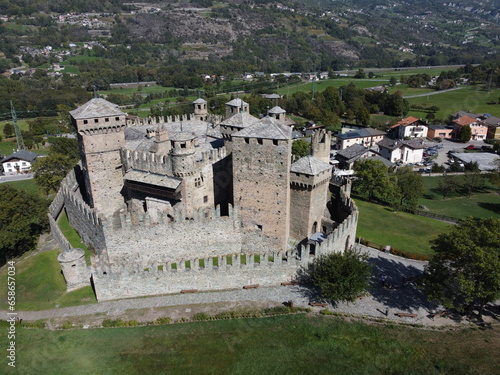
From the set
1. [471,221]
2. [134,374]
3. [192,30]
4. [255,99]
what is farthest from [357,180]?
[192,30]

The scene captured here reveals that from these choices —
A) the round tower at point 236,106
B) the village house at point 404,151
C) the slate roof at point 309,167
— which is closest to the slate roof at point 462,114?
the village house at point 404,151

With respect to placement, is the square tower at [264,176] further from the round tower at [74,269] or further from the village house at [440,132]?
the village house at [440,132]

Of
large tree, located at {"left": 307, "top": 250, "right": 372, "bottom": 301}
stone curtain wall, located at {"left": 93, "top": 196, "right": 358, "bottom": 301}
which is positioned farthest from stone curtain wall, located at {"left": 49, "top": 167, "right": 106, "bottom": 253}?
large tree, located at {"left": 307, "top": 250, "right": 372, "bottom": 301}

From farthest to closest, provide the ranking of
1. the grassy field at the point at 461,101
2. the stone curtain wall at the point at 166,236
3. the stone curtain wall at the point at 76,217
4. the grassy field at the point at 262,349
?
the grassy field at the point at 461,101
the stone curtain wall at the point at 76,217
the stone curtain wall at the point at 166,236
the grassy field at the point at 262,349

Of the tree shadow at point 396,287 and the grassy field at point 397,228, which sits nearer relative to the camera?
the tree shadow at point 396,287

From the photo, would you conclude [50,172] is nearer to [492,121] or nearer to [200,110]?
[200,110]

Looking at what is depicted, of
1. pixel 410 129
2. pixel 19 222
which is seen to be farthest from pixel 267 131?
pixel 410 129
